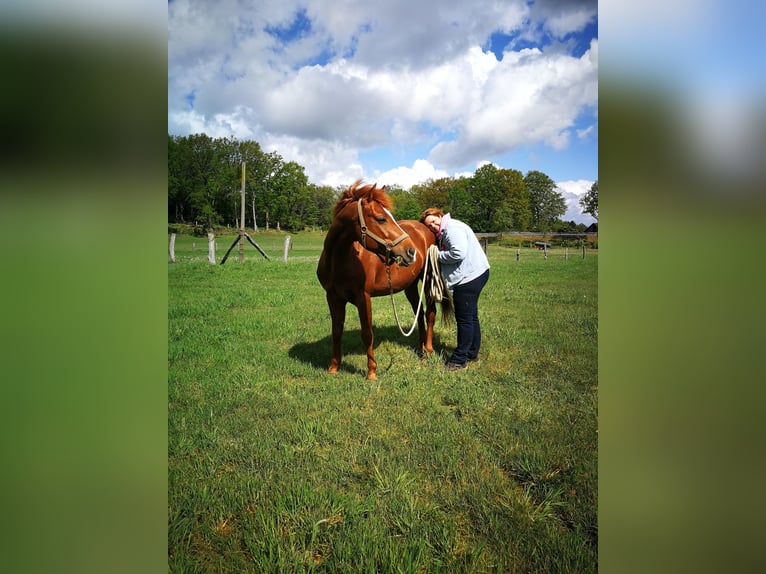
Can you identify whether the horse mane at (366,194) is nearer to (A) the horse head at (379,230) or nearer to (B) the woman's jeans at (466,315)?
(A) the horse head at (379,230)

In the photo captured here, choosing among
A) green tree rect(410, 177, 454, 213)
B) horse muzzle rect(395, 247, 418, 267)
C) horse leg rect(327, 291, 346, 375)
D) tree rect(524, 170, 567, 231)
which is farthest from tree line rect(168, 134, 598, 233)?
green tree rect(410, 177, 454, 213)

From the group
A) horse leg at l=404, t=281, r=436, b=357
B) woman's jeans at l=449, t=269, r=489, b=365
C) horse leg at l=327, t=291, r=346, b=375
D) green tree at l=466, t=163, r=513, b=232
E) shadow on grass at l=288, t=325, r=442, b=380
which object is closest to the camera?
green tree at l=466, t=163, r=513, b=232

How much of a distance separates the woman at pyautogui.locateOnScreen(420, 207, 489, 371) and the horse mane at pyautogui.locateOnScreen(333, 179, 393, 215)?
89cm

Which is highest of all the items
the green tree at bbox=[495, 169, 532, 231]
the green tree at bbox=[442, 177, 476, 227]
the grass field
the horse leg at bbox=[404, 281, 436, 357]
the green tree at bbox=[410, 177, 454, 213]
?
the green tree at bbox=[410, 177, 454, 213]

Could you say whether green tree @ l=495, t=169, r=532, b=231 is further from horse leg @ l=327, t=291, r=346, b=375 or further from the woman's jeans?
horse leg @ l=327, t=291, r=346, b=375

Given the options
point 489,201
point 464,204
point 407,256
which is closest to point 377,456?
point 407,256

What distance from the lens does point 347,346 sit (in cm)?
580

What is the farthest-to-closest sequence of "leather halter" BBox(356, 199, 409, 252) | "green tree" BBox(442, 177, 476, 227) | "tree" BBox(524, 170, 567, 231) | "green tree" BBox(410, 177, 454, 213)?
1. "green tree" BBox(410, 177, 454, 213)
2. "green tree" BBox(442, 177, 476, 227)
3. "leather halter" BBox(356, 199, 409, 252)
4. "tree" BBox(524, 170, 567, 231)

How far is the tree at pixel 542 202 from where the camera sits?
2.69m

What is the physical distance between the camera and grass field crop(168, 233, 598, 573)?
1.70 meters

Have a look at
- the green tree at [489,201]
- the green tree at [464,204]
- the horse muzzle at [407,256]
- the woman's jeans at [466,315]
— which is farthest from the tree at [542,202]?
the green tree at [464,204]

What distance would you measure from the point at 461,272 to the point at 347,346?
2.33m
